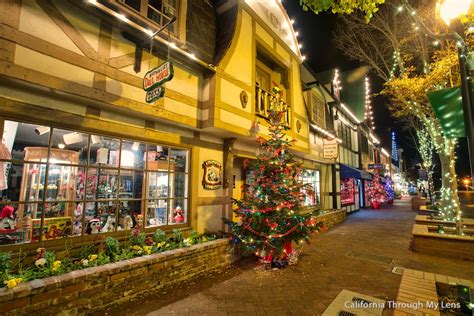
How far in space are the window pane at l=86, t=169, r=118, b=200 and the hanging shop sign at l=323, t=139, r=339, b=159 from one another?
1023 centimetres

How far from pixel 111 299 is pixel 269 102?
7.02m

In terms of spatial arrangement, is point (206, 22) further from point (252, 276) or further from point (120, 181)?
point (252, 276)

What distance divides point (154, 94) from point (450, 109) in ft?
16.4

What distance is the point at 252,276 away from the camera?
5.38m

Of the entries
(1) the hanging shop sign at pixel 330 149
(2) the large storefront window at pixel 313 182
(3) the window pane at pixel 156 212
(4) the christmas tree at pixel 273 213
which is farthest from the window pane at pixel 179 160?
(1) the hanging shop sign at pixel 330 149

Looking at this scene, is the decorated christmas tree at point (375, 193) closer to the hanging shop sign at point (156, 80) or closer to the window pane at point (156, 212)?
the window pane at point (156, 212)

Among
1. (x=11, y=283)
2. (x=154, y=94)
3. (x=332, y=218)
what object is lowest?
(x=332, y=218)

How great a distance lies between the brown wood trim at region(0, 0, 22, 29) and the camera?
11.3 feet

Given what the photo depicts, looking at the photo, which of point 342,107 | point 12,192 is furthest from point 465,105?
point 342,107

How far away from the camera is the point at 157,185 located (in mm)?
5676

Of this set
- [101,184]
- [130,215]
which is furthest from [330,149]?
[101,184]

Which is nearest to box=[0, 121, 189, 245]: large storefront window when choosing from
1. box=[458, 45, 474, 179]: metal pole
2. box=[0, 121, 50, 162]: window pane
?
box=[0, 121, 50, 162]: window pane

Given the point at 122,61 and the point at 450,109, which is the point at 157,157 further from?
the point at 450,109

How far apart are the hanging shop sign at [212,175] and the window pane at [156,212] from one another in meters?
1.24
